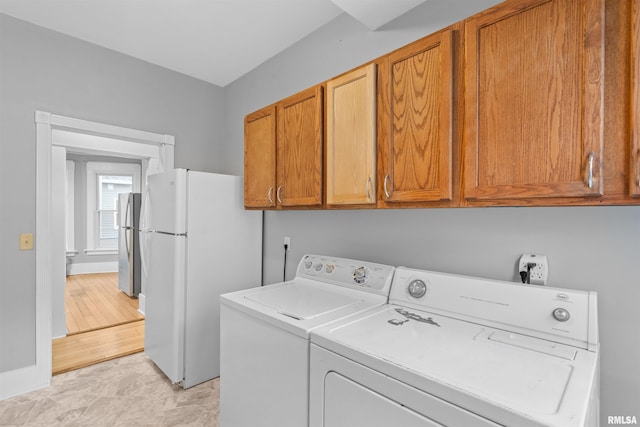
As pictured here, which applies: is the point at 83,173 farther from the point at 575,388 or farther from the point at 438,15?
Result: the point at 575,388

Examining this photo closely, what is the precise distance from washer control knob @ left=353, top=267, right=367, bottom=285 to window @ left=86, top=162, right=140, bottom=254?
6143 millimetres

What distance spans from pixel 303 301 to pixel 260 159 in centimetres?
106

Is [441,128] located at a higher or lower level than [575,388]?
higher

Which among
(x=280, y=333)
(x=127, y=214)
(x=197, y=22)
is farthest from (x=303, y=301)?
(x=127, y=214)

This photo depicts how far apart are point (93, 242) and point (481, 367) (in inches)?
289

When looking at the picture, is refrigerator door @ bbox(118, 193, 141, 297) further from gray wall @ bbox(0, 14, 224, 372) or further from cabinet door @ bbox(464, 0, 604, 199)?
cabinet door @ bbox(464, 0, 604, 199)

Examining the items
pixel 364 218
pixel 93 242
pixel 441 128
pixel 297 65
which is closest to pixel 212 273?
pixel 364 218

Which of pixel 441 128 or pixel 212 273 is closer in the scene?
pixel 441 128

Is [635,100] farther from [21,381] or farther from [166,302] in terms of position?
[21,381]

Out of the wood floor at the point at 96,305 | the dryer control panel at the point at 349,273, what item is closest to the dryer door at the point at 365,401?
the dryer control panel at the point at 349,273

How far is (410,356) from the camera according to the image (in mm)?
1015

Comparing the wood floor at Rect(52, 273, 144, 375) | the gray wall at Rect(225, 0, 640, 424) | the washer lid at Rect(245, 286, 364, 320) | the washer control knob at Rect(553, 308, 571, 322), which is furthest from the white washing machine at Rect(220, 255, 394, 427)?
the wood floor at Rect(52, 273, 144, 375)

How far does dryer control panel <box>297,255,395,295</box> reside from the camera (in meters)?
1.64

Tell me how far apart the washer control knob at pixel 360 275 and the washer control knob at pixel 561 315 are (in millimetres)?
827
